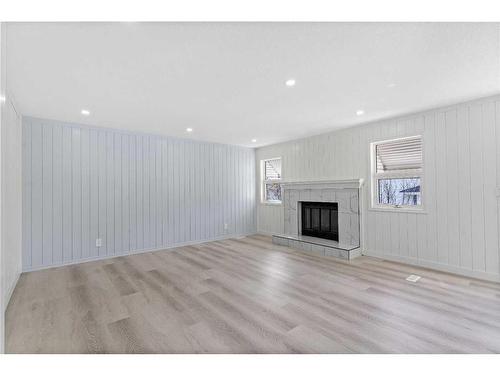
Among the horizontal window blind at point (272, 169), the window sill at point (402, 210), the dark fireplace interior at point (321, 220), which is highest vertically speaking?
the horizontal window blind at point (272, 169)

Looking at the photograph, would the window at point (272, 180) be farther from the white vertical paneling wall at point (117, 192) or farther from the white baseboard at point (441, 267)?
the white baseboard at point (441, 267)

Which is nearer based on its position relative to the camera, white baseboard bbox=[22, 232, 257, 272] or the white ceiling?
the white ceiling

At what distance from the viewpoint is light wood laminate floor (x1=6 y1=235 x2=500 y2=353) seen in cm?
186

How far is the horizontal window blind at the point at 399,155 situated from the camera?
385cm

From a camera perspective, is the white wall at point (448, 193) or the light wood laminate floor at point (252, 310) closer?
the light wood laminate floor at point (252, 310)

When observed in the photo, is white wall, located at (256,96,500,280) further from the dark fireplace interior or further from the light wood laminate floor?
the dark fireplace interior

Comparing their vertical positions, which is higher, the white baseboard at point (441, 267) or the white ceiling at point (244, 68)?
the white ceiling at point (244, 68)

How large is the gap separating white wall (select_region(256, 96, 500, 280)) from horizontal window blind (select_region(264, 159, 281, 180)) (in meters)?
2.08

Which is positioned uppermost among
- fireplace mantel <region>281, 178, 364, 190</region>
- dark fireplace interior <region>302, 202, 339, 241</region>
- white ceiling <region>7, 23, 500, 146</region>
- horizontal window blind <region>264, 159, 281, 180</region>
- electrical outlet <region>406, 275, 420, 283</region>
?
white ceiling <region>7, 23, 500, 146</region>

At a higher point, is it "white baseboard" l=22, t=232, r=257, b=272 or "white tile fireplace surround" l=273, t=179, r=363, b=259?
Result: "white tile fireplace surround" l=273, t=179, r=363, b=259

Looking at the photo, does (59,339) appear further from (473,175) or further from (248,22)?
(473,175)

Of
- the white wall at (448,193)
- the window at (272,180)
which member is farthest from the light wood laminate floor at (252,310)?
the window at (272,180)

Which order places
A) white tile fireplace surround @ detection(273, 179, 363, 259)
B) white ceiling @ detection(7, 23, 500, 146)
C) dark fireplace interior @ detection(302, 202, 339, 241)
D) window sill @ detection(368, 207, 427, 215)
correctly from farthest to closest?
dark fireplace interior @ detection(302, 202, 339, 241), white tile fireplace surround @ detection(273, 179, 363, 259), window sill @ detection(368, 207, 427, 215), white ceiling @ detection(7, 23, 500, 146)

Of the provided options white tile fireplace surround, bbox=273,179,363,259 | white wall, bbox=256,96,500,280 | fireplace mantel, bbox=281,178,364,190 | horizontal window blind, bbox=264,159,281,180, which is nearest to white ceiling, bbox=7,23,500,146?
white wall, bbox=256,96,500,280
